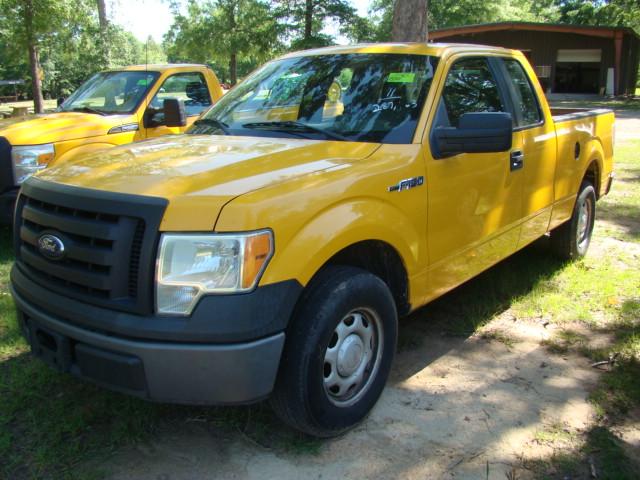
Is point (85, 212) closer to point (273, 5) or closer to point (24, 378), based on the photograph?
point (24, 378)

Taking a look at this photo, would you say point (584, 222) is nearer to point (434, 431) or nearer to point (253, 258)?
point (434, 431)

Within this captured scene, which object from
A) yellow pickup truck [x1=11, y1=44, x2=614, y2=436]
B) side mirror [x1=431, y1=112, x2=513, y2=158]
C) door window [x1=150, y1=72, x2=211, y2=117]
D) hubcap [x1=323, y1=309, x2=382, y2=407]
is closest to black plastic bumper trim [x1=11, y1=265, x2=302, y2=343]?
yellow pickup truck [x1=11, y1=44, x2=614, y2=436]

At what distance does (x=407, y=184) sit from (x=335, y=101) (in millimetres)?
814

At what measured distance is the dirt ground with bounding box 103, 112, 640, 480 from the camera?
2715 mm

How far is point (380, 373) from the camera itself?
3096mm

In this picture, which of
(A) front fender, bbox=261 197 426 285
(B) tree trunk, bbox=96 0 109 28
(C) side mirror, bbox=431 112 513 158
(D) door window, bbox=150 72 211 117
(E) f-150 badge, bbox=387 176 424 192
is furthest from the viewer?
(B) tree trunk, bbox=96 0 109 28

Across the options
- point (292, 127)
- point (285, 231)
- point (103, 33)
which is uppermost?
point (103, 33)

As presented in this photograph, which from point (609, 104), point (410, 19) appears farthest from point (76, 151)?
point (609, 104)

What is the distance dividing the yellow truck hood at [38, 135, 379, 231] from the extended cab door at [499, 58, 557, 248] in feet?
5.03

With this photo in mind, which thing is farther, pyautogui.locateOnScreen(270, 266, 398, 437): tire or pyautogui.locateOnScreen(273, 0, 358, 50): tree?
pyautogui.locateOnScreen(273, 0, 358, 50): tree

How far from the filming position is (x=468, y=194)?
3.59 meters

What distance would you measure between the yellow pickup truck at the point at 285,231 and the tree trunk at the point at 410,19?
543 centimetres

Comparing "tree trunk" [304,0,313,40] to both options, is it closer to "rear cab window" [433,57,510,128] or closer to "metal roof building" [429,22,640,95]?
"metal roof building" [429,22,640,95]

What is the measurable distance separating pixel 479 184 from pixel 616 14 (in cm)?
4381
